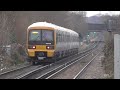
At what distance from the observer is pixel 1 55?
24.5m

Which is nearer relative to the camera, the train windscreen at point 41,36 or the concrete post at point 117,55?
the concrete post at point 117,55

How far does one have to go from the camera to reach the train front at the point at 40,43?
2383cm

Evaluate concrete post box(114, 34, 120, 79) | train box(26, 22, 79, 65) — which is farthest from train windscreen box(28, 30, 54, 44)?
concrete post box(114, 34, 120, 79)

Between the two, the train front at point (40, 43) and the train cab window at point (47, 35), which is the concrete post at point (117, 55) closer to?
the train front at point (40, 43)

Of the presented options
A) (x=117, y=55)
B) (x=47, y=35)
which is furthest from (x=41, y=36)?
(x=117, y=55)

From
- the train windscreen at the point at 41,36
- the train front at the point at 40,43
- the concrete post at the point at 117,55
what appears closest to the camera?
the concrete post at the point at 117,55

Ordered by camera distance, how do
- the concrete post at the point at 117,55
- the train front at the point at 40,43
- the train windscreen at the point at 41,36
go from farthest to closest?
the train windscreen at the point at 41,36 → the train front at the point at 40,43 → the concrete post at the point at 117,55

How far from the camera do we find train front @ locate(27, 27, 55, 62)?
2383 centimetres

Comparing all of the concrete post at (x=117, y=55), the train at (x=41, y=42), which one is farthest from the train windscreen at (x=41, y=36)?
the concrete post at (x=117, y=55)

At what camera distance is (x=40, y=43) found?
943 inches

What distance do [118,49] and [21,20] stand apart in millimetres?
22662

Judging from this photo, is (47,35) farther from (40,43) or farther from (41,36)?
(40,43)

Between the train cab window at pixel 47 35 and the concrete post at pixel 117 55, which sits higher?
the train cab window at pixel 47 35
